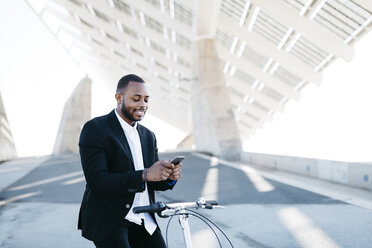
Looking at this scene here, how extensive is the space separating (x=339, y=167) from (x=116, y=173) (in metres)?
6.70

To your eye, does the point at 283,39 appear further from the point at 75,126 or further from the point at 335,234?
the point at 335,234

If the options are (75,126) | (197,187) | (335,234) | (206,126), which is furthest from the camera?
(75,126)

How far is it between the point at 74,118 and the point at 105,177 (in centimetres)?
2260

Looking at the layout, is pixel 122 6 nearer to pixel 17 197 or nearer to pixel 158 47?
pixel 158 47

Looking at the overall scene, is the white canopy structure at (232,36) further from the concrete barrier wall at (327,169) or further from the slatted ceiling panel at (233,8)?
the concrete barrier wall at (327,169)

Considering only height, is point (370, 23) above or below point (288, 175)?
above

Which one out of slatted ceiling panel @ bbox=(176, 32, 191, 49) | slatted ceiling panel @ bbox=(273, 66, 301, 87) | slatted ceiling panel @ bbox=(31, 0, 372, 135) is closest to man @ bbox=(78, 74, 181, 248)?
slatted ceiling panel @ bbox=(31, 0, 372, 135)

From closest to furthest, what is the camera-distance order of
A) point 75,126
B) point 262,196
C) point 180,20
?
point 262,196 → point 180,20 → point 75,126

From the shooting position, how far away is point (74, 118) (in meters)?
23.2

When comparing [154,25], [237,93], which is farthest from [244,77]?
[154,25]

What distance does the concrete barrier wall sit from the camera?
6.54 meters

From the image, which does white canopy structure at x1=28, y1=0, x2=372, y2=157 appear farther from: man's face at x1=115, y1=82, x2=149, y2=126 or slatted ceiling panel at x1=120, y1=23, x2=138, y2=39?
man's face at x1=115, y1=82, x2=149, y2=126

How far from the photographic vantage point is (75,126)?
75.7 feet

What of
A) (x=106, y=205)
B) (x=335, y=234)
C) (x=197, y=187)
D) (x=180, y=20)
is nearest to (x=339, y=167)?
(x=197, y=187)
